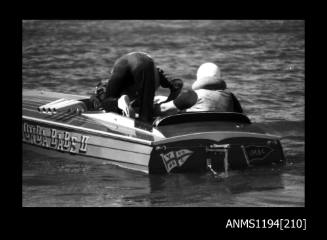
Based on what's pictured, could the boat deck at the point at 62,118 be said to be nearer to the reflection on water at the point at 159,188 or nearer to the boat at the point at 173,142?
the boat at the point at 173,142

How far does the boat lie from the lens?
9.38m

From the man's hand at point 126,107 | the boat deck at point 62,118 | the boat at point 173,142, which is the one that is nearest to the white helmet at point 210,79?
the boat at point 173,142

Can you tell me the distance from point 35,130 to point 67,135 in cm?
79

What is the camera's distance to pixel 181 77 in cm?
1845

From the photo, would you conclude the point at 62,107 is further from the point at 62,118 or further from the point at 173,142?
the point at 173,142

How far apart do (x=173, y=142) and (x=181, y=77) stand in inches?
363

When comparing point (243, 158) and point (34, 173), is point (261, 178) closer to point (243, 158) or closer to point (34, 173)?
point (243, 158)

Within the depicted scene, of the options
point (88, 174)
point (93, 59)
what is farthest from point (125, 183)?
point (93, 59)

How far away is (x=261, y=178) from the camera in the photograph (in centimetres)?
973

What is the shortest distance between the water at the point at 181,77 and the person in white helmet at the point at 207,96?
892 mm

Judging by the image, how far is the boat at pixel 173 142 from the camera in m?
9.38

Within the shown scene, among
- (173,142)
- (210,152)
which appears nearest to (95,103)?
(173,142)

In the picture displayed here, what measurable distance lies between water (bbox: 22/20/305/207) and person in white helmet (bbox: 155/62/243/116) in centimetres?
89
